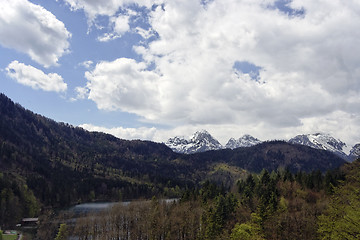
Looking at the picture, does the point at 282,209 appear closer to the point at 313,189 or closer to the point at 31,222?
the point at 313,189

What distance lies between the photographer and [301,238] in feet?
263

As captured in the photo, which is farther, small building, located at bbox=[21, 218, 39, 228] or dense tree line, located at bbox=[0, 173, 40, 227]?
dense tree line, located at bbox=[0, 173, 40, 227]

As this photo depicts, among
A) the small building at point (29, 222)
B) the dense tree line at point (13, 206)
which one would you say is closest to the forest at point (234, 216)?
the small building at point (29, 222)

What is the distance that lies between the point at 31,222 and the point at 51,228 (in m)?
41.5

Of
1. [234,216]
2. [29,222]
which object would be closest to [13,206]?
[29,222]

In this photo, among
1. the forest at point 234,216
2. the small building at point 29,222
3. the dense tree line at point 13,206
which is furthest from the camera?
the dense tree line at point 13,206

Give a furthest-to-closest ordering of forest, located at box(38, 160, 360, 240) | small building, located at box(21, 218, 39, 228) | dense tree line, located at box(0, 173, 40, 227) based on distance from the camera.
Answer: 1. dense tree line, located at box(0, 173, 40, 227)
2. small building, located at box(21, 218, 39, 228)
3. forest, located at box(38, 160, 360, 240)

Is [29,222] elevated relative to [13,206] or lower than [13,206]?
lower

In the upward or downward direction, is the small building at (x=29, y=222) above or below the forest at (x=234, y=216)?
below

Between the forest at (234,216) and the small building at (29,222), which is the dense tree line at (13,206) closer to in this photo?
the small building at (29,222)

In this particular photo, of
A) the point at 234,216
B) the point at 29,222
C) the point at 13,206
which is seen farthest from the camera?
the point at 29,222

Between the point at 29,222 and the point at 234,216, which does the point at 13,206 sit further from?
the point at 234,216

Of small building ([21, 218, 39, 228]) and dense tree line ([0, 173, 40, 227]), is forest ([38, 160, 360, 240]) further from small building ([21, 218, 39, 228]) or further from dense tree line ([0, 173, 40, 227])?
dense tree line ([0, 173, 40, 227])

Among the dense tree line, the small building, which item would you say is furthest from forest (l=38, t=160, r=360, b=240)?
the dense tree line
